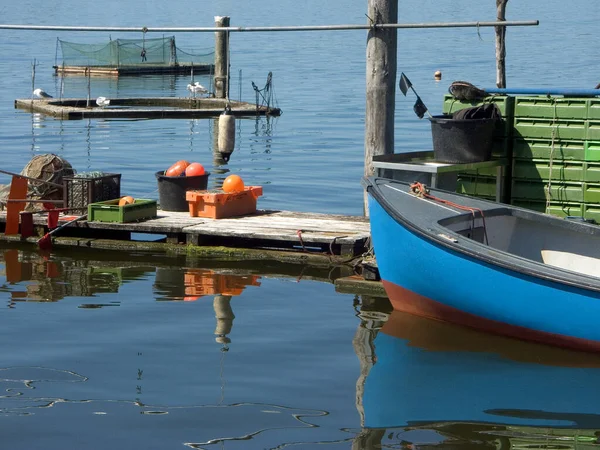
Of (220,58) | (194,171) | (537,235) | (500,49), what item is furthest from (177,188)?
(220,58)

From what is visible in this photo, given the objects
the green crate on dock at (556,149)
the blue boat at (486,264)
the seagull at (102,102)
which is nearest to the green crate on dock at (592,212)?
the green crate on dock at (556,149)

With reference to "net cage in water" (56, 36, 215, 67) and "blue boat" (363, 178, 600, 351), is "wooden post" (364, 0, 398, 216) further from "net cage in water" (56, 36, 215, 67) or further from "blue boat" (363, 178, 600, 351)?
"net cage in water" (56, 36, 215, 67)

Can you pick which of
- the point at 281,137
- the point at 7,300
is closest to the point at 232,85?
the point at 281,137

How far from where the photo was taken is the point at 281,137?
92.0 ft

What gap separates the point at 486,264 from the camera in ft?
33.3

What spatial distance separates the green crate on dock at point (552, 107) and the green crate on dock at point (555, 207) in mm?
954

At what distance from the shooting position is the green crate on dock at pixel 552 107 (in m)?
12.4

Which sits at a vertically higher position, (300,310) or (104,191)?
(104,191)

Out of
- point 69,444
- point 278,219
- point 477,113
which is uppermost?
point 477,113

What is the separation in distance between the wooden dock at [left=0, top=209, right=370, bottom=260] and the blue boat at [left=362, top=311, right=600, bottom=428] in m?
2.21

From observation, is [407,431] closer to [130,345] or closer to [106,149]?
[130,345]

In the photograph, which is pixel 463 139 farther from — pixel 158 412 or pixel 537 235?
pixel 158 412

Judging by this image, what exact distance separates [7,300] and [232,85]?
106 feet

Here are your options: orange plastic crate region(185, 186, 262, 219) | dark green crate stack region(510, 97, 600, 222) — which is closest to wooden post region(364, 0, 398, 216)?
dark green crate stack region(510, 97, 600, 222)
